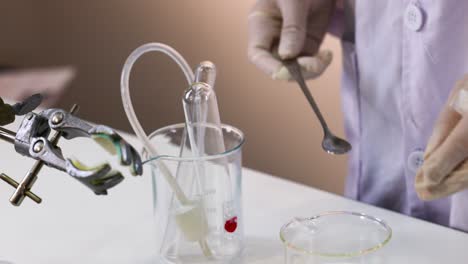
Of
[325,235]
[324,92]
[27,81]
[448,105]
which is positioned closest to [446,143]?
[448,105]

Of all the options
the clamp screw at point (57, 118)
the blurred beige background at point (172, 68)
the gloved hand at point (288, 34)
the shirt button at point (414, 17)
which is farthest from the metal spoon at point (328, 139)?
the blurred beige background at point (172, 68)

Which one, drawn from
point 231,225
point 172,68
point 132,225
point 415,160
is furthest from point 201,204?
point 172,68

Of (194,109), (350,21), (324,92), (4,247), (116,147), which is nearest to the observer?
(116,147)

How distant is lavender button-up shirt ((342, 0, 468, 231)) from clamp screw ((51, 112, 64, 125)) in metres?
0.47

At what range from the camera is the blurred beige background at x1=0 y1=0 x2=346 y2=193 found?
1862 millimetres

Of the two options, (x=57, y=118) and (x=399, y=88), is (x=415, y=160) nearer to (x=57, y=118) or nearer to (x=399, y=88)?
(x=399, y=88)

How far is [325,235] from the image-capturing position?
0.66 metres

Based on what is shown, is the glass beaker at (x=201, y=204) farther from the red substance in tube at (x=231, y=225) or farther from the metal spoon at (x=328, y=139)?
the metal spoon at (x=328, y=139)

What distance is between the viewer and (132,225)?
0.79 metres

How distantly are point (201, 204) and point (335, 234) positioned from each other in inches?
5.1

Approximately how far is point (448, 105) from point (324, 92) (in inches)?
41.6

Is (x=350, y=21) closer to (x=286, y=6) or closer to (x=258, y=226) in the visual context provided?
(x=286, y=6)

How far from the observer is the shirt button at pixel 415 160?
0.87 metres

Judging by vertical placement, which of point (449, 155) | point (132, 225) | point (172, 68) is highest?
point (449, 155)
